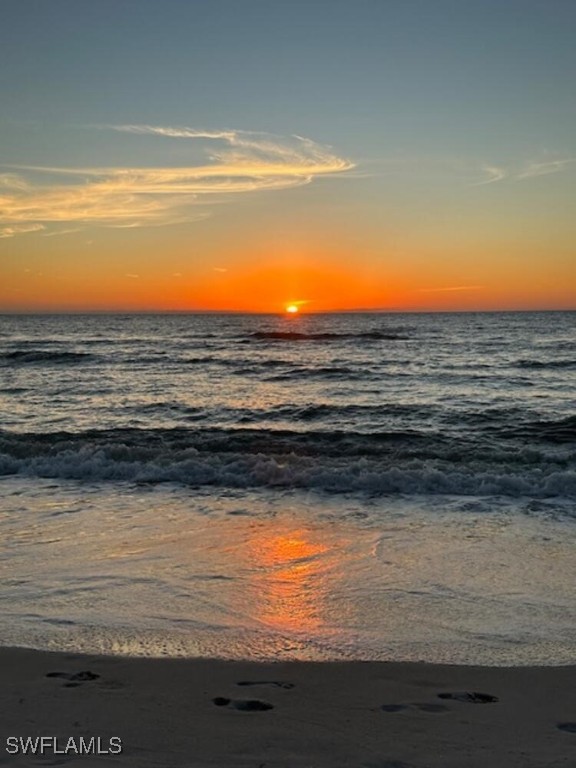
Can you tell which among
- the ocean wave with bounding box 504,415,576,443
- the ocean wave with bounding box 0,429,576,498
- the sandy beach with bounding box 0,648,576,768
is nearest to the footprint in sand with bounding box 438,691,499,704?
the sandy beach with bounding box 0,648,576,768

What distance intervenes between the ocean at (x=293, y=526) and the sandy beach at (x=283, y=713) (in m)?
0.32

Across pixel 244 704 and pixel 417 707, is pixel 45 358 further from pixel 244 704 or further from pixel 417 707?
pixel 417 707

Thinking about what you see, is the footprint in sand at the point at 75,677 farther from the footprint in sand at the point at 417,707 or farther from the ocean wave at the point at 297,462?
the ocean wave at the point at 297,462

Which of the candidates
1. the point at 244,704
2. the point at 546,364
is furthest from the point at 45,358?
the point at 244,704

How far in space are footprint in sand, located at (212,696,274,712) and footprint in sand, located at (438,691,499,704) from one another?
1.08 m

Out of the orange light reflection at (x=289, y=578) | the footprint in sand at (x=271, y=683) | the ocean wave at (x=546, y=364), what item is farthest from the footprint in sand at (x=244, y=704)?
the ocean wave at (x=546, y=364)

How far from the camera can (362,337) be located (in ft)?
202

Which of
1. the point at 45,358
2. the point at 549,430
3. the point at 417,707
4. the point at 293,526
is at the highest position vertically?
the point at 45,358

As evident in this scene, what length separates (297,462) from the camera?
12.7 metres

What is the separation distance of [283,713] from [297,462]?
8.55 meters

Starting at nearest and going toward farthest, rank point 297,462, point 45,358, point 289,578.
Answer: point 289,578 → point 297,462 → point 45,358

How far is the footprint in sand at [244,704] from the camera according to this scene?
13.8 ft

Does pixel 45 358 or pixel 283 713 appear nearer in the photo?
pixel 283 713

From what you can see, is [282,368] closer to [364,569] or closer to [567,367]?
[567,367]
